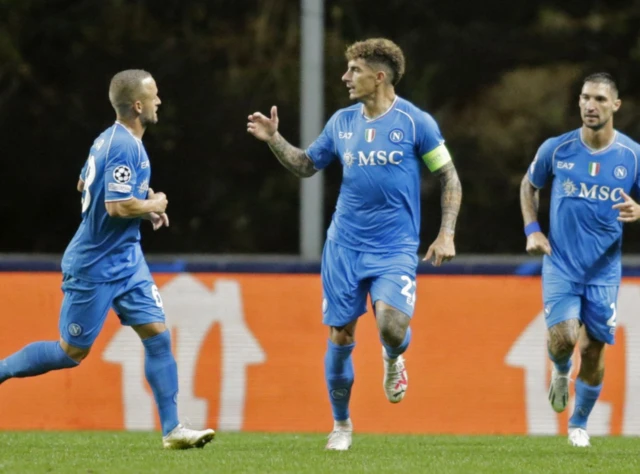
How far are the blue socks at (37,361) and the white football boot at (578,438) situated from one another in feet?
10.2

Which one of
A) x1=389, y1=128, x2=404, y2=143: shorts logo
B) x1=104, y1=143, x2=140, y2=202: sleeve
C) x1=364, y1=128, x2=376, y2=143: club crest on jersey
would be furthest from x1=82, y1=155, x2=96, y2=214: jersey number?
x1=389, y1=128, x2=404, y2=143: shorts logo

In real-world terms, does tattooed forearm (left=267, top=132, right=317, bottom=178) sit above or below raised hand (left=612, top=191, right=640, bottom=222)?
above

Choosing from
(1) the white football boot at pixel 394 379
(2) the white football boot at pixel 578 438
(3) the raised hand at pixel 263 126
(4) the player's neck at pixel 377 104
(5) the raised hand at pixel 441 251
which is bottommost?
(2) the white football boot at pixel 578 438

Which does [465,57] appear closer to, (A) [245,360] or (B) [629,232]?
(B) [629,232]

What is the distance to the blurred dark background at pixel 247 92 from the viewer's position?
14844 millimetres

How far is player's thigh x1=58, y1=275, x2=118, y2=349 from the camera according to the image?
8734 mm

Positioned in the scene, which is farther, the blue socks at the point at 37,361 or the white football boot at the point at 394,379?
the white football boot at the point at 394,379

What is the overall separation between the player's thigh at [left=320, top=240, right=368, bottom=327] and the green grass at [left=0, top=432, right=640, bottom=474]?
2.58 feet

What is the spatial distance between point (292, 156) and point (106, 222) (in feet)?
4.13

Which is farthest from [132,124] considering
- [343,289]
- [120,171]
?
[343,289]

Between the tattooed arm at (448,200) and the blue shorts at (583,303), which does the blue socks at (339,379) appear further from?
the blue shorts at (583,303)

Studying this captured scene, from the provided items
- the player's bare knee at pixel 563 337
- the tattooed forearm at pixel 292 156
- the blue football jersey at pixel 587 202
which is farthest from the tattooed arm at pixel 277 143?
the player's bare knee at pixel 563 337

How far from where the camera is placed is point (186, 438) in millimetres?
8836

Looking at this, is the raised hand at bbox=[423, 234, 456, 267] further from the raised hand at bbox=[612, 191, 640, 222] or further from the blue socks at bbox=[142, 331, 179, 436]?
the blue socks at bbox=[142, 331, 179, 436]
